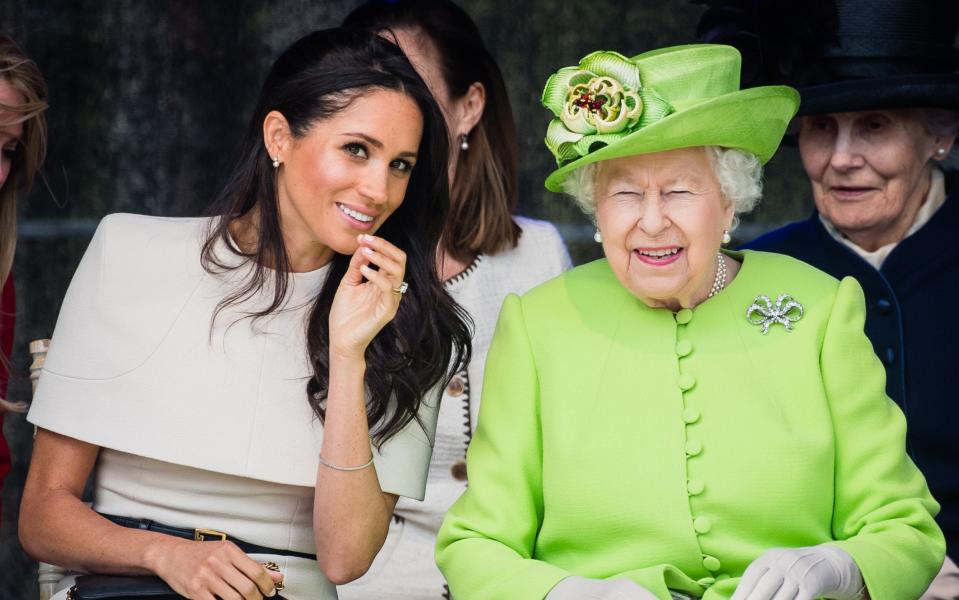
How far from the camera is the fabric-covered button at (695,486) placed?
3.12 meters

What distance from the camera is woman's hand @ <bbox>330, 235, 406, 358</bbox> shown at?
11.0ft

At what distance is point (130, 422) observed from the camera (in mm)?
3480

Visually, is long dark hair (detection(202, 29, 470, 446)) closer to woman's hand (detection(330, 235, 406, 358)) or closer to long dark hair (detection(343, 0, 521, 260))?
woman's hand (detection(330, 235, 406, 358))

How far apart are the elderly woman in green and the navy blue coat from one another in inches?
33.9

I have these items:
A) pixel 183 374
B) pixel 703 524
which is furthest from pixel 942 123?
pixel 183 374

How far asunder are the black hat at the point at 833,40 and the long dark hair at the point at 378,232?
1.05 meters

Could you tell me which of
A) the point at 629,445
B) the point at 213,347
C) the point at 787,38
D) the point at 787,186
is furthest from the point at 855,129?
the point at 213,347

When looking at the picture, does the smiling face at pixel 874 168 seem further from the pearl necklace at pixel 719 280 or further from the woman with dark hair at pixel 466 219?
the pearl necklace at pixel 719 280

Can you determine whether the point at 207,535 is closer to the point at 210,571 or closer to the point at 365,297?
the point at 210,571

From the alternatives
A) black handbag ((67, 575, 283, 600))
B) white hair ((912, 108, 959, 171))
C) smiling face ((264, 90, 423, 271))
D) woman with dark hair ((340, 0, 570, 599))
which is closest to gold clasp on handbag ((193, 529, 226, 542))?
black handbag ((67, 575, 283, 600))

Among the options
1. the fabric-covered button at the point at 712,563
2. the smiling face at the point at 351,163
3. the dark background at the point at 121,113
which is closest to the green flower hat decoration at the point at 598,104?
the smiling face at the point at 351,163

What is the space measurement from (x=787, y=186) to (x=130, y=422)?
2.83 metres

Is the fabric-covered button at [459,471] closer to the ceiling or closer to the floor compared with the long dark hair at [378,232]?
closer to the floor

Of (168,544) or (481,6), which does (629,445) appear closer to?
(168,544)
